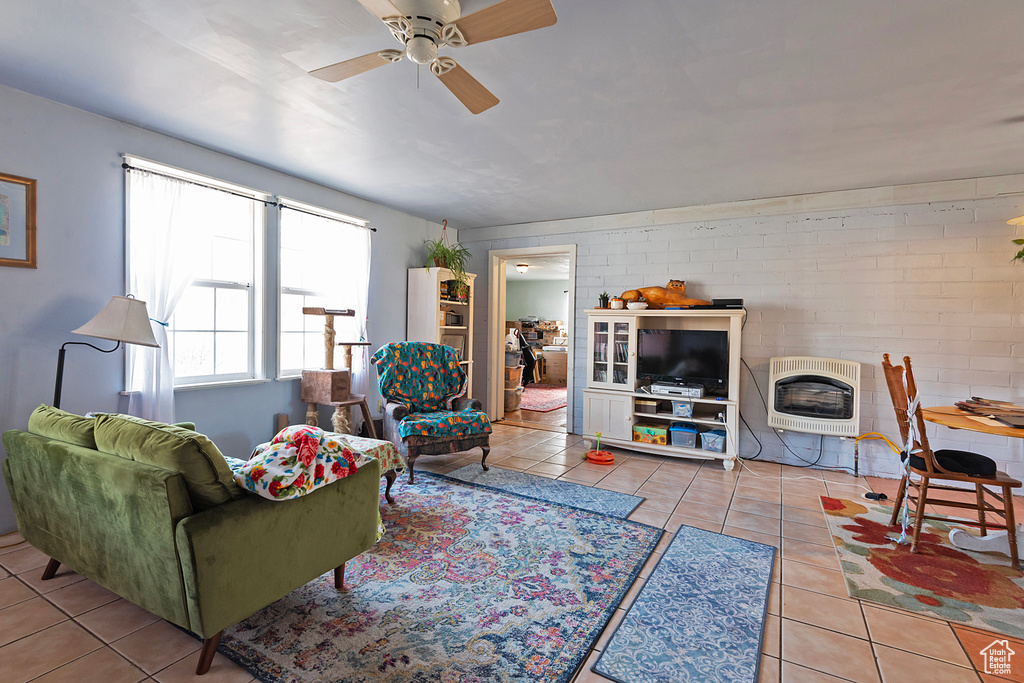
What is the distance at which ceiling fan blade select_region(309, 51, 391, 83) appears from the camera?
1908 mm

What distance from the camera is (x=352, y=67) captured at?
6.45 feet

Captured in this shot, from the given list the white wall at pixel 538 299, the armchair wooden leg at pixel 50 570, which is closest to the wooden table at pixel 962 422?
the armchair wooden leg at pixel 50 570

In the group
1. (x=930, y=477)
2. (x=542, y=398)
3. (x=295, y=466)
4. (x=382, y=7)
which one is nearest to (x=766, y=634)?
(x=930, y=477)

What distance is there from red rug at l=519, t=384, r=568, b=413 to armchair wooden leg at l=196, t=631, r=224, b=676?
5.53 metres

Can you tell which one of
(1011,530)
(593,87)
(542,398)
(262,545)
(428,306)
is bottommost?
(542,398)

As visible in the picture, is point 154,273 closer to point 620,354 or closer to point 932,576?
point 620,354

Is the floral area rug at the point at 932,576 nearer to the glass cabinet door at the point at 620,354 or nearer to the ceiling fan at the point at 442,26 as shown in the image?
the glass cabinet door at the point at 620,354

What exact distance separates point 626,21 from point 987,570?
3239 mm

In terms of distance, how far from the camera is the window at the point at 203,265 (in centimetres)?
320

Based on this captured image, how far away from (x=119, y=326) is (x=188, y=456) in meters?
1.54

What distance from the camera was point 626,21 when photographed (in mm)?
1961

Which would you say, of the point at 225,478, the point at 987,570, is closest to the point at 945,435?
the point at 987,570

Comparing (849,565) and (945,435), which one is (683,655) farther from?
(945,435)

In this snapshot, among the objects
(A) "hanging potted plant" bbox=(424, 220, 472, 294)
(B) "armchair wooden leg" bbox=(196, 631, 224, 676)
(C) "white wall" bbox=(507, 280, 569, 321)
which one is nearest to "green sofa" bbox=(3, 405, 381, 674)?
(B) "armchair wooden leg" bbox=(196, 631, 224, 676)
